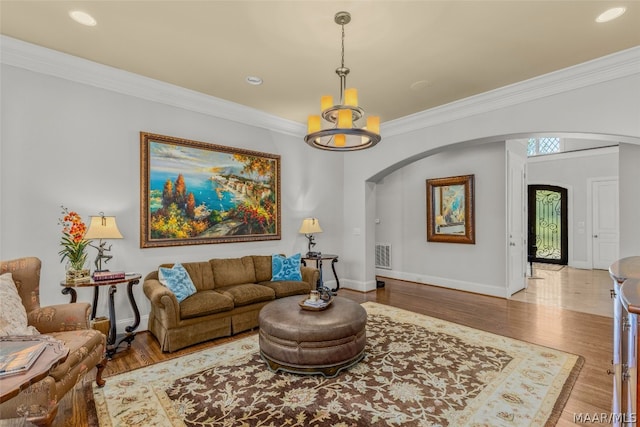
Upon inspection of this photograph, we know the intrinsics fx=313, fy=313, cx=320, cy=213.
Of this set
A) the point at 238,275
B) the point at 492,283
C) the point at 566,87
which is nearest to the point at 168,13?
the point at 238,275

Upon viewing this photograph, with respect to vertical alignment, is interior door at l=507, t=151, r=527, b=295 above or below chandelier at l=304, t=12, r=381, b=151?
below

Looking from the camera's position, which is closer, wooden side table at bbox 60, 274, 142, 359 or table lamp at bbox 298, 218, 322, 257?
wooden side table at bbox 60, 274, 142, 359

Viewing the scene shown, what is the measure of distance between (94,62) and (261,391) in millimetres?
3978

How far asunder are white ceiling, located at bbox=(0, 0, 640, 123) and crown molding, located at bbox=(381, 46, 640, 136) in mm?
126

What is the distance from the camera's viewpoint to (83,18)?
2.83 metres

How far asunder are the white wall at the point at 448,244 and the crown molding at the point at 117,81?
11.6 feet

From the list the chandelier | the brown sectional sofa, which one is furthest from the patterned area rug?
the chandelier

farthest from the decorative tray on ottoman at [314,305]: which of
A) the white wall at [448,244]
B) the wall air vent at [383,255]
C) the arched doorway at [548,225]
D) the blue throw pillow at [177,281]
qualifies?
the arched doorway at [548,225]

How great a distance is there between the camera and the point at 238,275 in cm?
454

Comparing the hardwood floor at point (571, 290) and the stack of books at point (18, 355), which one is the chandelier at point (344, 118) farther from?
the hardwood floor at point (571, 290)

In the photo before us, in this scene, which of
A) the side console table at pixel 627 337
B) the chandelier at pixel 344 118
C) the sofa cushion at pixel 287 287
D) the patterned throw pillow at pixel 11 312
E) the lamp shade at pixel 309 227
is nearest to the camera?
the side console table at pixel 627 337

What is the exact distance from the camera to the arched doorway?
9.23 m

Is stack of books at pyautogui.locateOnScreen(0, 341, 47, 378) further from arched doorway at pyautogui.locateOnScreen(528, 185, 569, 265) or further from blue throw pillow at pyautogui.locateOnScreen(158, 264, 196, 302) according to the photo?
arched doorway at pyautogui.locateOnScreen(528, 185, 569, 265)

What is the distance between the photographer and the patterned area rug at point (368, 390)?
224 cm
